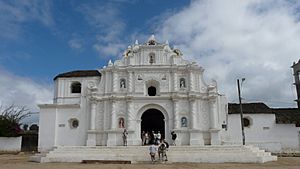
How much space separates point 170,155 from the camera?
20344 millimetres

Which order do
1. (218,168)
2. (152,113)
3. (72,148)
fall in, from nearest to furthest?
(218,168) < (72,148) < (152,113)

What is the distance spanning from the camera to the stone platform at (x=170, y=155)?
65.3 ft

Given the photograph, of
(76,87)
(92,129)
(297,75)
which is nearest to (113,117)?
(92,129)

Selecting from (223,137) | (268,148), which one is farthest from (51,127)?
(268,148)

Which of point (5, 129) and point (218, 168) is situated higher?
point (5, 129)

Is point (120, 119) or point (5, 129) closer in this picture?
point (120, 119)

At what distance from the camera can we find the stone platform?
19.9 metres

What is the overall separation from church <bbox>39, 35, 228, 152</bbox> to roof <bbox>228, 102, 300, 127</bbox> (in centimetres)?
226

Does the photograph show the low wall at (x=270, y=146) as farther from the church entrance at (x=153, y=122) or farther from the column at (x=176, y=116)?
the church entrance at (x=153, y=122)

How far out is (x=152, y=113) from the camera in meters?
30.4

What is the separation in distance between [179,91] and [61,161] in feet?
41.2

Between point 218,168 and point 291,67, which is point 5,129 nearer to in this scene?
point 218,168

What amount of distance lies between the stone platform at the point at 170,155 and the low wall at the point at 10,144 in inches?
419

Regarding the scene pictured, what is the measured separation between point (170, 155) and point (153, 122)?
1054 centimetres
